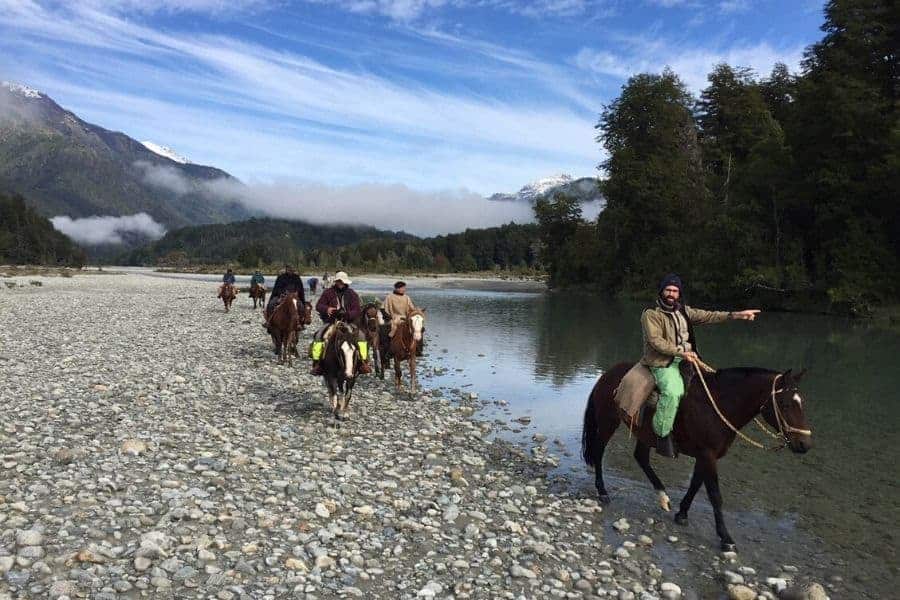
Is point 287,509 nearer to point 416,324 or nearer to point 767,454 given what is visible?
point 416,324

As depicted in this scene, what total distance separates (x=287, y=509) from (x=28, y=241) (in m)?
170

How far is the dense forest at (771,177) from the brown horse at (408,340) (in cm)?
3375

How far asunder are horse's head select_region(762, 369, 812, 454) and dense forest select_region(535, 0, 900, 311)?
1420 inches

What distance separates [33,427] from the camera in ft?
34.0

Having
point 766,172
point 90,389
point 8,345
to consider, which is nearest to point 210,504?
point 90,389

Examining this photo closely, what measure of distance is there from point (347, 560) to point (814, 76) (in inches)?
2021

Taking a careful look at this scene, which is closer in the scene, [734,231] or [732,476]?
[732,476]

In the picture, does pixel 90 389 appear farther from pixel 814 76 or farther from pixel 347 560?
pixel 814 76

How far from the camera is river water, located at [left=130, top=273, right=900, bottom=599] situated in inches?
301

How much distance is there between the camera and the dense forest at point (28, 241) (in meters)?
138

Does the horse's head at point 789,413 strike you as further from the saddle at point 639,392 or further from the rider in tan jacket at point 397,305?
the rider in tan jacket at point 397,305

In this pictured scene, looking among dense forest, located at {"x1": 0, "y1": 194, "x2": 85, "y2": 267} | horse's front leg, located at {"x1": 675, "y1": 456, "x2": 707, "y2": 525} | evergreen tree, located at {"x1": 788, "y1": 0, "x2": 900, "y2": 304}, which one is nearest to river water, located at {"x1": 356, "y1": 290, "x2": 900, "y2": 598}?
horse's front leg, located at {"x1": 675, "y1": 456, "x2": 707, "y2": 525}

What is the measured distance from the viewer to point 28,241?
144375mm

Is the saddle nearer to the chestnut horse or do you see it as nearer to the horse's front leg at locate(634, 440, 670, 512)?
the horse's front leg at locate(634, 440, 670, 512)
